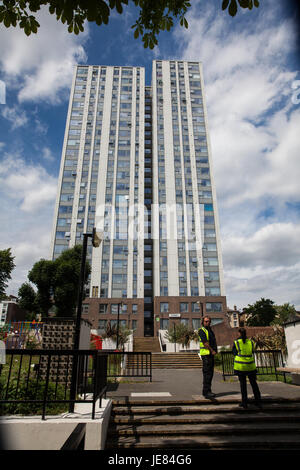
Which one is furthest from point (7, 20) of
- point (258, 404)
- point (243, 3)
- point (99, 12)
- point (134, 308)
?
point (134, 308)

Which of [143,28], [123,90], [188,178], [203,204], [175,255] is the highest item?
[123,90]

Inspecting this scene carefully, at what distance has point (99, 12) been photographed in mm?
2785

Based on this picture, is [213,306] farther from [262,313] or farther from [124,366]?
[124,366]

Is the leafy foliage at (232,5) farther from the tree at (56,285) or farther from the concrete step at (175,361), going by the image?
the tree at (56,285)

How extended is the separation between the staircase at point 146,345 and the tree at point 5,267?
645 inches

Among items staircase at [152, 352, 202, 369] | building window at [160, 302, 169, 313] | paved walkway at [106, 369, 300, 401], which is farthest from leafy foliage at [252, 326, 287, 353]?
building window at [160, 302, 169, 313]

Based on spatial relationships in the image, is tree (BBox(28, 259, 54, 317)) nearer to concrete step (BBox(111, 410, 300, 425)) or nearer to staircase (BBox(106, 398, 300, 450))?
staircase (BBox(106, 398, 300, 450))

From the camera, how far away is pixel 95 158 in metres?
55.2

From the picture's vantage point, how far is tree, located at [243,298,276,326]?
6388 cm

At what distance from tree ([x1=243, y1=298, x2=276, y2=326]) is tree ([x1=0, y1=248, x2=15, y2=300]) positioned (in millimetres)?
→ 53201

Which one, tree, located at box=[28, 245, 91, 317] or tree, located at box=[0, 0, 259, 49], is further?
tree, located at box=[28, 245, 91, 317]

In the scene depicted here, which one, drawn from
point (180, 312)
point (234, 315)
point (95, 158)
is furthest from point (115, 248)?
point (234, 315)
